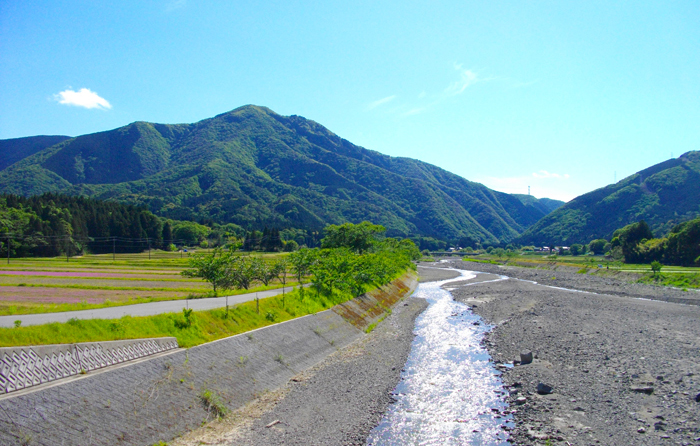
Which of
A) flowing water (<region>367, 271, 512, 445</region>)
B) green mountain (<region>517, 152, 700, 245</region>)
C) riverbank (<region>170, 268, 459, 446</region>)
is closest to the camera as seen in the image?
riverbank (<region>170, 268, 459, 446</region>)

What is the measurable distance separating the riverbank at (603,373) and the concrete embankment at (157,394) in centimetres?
929

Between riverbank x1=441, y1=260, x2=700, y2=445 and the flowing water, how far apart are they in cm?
77

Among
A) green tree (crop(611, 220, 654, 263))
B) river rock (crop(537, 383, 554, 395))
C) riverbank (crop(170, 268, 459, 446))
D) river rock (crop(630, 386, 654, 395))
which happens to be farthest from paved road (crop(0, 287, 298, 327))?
green tree (crop(611, 220, 654, 263))

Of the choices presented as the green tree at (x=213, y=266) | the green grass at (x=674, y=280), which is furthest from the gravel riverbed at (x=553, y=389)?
the green grass at (x=674, y=280)

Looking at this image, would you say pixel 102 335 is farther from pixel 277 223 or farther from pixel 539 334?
pixel 277 223

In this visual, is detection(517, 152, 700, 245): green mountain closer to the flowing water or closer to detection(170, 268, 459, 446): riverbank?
the flowing water

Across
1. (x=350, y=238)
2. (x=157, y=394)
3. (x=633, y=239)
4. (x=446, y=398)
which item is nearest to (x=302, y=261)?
(x=446, y=398)

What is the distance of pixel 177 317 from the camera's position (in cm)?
1462

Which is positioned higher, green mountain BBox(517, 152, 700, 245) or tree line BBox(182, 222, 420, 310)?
green mountain BBox(517, 152, 700, 245)

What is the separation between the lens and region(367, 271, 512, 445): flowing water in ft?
40.9

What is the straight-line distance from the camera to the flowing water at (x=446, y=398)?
40.9ft

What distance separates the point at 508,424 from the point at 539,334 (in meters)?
14.9

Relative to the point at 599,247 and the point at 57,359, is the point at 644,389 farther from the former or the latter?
the point at 599,247

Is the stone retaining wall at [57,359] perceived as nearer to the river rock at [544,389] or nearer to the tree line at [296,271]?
the tree line at [296,271]
